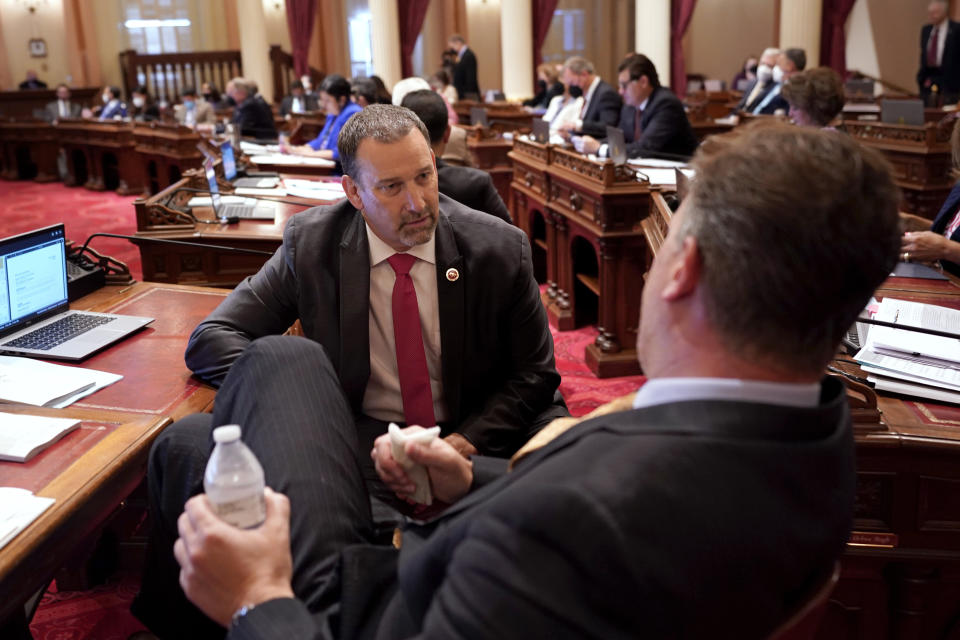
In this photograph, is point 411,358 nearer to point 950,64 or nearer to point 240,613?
point 240,613

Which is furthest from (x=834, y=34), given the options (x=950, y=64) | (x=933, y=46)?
(x=950, y=64)

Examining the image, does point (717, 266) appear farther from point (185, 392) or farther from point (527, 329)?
point (185, 392)

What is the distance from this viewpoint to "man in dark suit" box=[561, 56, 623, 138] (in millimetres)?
6555

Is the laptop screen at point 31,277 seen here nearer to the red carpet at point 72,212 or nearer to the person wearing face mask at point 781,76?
the red carpet at point 72,212

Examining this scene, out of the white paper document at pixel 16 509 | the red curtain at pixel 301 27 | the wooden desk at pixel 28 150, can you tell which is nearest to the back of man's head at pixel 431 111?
the white paper document at pixel 16 509

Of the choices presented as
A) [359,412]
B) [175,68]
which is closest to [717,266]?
[359,412]

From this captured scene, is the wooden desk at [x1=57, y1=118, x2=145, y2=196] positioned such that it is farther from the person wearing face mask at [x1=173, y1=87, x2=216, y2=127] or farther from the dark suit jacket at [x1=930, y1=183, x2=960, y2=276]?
the dark suit jacket at [x1=930, y1=183, x2=960, y2=276]

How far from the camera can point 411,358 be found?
205 cm

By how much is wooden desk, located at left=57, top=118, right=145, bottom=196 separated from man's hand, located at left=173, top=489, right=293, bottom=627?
10.3 meters

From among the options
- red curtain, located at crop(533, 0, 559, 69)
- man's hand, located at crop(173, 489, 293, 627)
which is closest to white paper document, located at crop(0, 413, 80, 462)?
man's hand, located at crop(173, 489, 293, 627)

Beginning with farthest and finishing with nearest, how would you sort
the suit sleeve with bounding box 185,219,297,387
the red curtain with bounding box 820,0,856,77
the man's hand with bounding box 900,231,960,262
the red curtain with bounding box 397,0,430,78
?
the red curtain with bounding box 397,0,430,78 < the red curtain with bounding box 820,0,856,77 < the man's hand with bounding box 900,231,960,262 < the suit sleeve with bounding box 185,219,297,387

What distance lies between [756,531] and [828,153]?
39cm

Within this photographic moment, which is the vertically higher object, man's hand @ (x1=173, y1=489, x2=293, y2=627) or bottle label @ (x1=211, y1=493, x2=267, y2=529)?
bottle label @ (x1=211, y1=493, x2=267, y2=529)

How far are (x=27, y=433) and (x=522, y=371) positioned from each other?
1.06 meters
